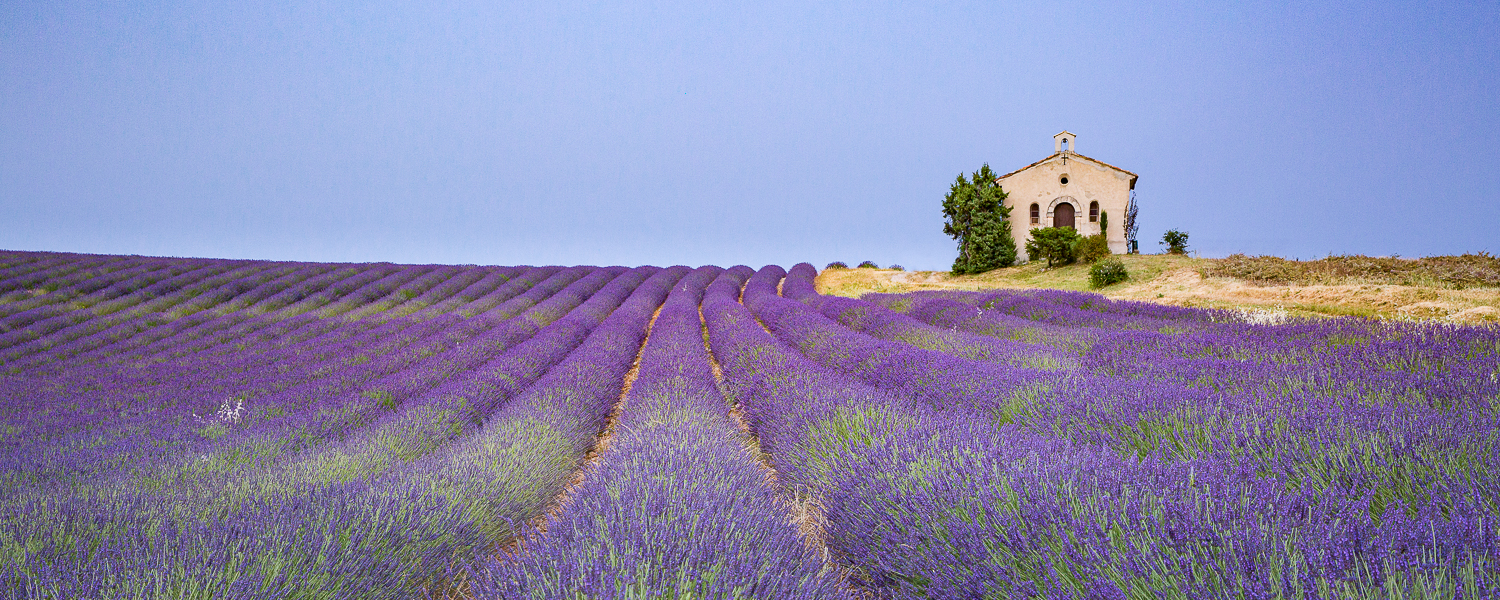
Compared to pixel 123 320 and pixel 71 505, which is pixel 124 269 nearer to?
pixel 123 320

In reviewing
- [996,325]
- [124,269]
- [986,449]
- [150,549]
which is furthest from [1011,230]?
[124,269]

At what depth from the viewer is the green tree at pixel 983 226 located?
1930 centimetres

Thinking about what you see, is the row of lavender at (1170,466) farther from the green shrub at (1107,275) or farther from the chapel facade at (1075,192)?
the chapel facade at (1075,192)

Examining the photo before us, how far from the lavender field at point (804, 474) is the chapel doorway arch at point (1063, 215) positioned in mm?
16363

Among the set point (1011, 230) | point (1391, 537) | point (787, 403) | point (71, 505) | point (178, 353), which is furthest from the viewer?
point (1011, 230)

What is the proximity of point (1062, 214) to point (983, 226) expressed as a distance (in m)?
3.46

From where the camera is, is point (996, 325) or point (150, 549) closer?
point (150, 549)

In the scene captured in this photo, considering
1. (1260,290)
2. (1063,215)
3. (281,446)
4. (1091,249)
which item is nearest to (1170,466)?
(281,446)

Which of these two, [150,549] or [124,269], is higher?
[124,269]

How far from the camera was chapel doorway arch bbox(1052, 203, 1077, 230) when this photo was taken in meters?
20.3

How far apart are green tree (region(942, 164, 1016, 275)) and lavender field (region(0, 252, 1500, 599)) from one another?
14.2 metres

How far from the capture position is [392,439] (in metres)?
3.15

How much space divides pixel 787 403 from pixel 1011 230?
1995 centimetres

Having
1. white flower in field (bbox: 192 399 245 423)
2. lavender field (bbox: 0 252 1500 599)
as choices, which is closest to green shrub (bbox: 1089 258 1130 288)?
lavender field (bbox: 0 252 1500 599)
